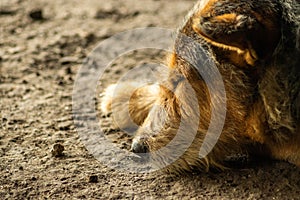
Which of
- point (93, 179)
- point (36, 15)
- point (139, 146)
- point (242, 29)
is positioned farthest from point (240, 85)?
point (36, 15)

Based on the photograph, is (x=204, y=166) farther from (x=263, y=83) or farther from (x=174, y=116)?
(x=263, y=83)

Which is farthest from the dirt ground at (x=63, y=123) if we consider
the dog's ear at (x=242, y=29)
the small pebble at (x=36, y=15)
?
the dog's ear at (x=242, y=29)

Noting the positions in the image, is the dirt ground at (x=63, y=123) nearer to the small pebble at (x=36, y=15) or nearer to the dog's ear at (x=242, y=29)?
the small pebble at (x=36, y=15)

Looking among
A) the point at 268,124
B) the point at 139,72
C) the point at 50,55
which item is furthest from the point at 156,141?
the point at 50,55

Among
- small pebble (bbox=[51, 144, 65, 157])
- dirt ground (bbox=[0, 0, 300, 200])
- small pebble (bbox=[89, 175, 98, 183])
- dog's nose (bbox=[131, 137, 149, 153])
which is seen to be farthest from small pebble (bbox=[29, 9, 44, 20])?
small pebble (bbox=[89, 175, 98, 183])

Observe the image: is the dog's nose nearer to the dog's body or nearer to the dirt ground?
the dog's body
